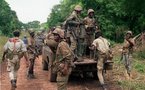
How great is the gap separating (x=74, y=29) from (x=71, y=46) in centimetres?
69

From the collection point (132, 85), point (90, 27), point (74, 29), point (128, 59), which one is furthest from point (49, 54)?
point (132, 85)

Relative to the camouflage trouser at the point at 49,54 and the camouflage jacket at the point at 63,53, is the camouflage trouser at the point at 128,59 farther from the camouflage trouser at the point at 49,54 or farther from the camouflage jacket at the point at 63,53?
the camouflage jacket at the point at 63,53

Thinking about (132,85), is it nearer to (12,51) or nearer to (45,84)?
(45,84)

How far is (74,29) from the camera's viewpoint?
1509 centimetres

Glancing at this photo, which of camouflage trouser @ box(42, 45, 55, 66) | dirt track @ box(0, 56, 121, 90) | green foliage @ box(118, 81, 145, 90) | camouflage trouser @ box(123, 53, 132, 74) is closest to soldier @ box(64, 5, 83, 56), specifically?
camouflage trouser @ box(42, 45, 55, 66)

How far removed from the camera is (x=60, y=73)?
406 inches

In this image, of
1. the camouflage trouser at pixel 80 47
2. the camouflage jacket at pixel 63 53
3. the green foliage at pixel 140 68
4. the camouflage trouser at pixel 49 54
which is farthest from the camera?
the green foliage at pixel 140 68

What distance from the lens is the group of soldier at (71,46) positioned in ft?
34.0

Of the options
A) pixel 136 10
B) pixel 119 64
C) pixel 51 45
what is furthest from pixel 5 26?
pixel 51 45

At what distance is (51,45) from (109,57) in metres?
1.99

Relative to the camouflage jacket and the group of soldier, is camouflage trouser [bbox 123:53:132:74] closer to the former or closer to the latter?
the group of soldier

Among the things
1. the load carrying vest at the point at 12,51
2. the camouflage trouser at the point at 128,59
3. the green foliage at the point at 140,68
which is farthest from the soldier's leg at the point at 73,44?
the green foliage at the point at 140,68

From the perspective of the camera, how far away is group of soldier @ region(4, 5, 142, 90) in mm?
10359

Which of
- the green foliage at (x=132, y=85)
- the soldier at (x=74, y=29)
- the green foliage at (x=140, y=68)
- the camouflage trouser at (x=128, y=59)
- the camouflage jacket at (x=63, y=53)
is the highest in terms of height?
the soldier at (x=74, y=29)
